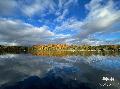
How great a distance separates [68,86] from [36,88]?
557 centimetres

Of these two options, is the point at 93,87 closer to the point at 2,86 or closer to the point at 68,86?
the point at 68,86

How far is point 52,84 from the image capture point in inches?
1372

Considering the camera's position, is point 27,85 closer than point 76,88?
No

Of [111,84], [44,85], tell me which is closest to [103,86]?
[111,84]

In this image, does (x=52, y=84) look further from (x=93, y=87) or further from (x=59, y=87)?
(x=93, y=87)

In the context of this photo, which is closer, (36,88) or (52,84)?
(36,88)

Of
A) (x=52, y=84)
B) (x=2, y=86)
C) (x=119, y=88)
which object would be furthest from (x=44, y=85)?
(x=119, y=88)

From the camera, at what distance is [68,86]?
33000 millimetres

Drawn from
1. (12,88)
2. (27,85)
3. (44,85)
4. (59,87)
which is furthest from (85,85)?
(12,88)

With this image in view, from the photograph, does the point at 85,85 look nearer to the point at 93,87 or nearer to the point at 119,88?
the point at 93,87

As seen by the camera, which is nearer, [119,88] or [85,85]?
[119,88]

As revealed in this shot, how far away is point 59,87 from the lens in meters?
32.5

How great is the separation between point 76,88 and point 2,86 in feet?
42.6

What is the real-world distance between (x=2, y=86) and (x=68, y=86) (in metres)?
11.6
